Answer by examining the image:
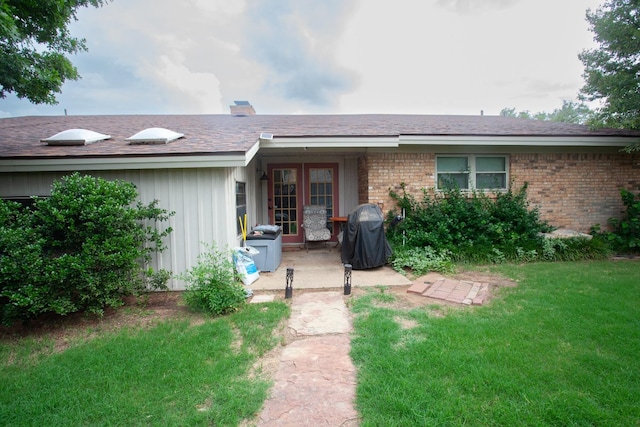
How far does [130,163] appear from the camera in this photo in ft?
15.0

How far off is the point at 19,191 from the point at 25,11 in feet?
8.18

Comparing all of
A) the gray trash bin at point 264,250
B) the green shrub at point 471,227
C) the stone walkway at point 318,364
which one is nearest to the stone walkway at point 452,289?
the stone walkway at point 318,364

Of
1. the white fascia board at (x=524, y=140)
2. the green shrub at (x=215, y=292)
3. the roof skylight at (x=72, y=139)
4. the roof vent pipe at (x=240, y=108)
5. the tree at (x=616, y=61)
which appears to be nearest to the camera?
the green shrub at (x=215, y=292)

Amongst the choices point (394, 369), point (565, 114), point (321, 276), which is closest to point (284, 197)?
point (321, 276)

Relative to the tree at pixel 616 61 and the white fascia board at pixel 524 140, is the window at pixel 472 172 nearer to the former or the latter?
the white fascia board at pixel 524 140

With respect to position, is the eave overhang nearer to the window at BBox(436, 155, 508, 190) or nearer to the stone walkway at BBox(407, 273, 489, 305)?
the stone walkway at BBox(407, 273, 489, 305)

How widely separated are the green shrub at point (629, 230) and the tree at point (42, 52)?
10778 millimetres

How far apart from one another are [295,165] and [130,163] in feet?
15.4

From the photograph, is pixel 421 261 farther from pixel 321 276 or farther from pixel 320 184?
pixel 320 184

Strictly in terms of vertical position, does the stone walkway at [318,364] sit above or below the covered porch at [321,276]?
below

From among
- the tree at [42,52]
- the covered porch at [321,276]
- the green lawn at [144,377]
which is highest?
the tree at [42,52]

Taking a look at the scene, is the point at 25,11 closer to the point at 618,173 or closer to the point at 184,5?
the point at 184,5

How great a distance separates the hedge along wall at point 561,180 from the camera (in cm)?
719

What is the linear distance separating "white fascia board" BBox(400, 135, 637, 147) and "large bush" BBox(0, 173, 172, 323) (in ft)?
17.5
